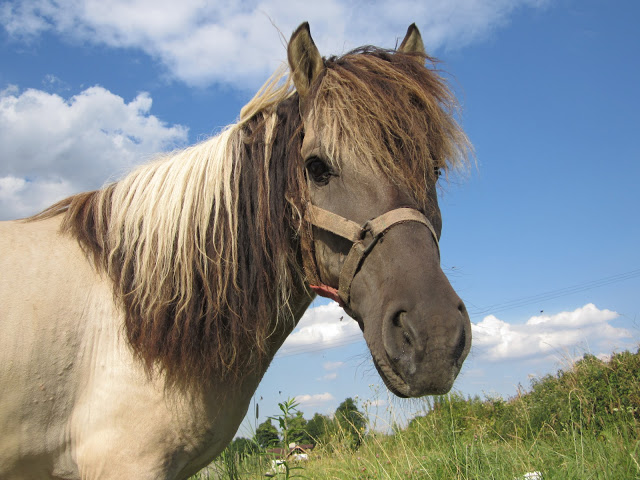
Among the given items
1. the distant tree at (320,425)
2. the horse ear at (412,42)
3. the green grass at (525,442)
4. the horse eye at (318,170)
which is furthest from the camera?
the distant tree at (320,425)

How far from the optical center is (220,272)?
2.40 meters

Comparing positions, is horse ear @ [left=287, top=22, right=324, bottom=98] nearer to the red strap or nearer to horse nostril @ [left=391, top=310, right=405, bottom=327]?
the red strap

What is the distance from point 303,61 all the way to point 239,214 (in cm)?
97

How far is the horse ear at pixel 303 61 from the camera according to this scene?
2.58 meters

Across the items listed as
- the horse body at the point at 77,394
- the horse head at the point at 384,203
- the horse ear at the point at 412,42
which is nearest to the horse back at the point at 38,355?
the horse body at the point at 77,394

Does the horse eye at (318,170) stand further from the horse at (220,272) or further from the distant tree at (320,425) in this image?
the distant tree at (320,425)

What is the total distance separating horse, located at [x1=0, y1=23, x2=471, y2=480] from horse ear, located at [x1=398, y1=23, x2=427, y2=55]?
1.52 feet

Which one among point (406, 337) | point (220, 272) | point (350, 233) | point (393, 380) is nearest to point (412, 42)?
point (350, 233)

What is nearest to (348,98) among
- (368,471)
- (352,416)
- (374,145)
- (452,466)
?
(374,145)

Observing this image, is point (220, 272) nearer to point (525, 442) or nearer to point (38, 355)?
point (38, 355)

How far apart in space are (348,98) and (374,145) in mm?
353

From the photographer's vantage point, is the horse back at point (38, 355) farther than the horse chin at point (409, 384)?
Yes

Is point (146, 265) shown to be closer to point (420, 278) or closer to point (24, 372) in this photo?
point (24, 372)

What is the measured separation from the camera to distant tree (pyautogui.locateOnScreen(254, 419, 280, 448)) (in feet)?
13.1
